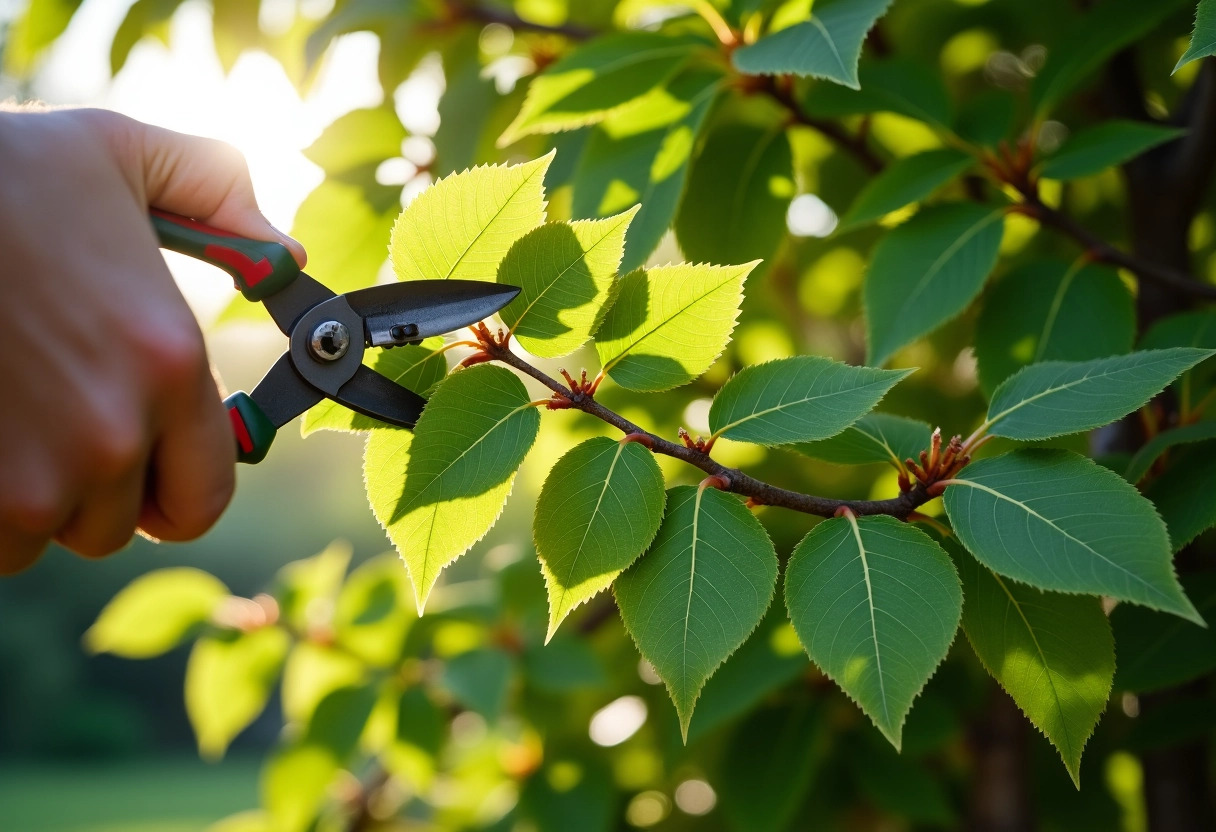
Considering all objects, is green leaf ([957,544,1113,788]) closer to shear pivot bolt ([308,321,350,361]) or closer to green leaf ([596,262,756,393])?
green leaf ([596,262,756,393])

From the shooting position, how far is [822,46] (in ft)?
1.81

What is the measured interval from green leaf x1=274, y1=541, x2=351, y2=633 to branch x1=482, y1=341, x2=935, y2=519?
34.1 inches

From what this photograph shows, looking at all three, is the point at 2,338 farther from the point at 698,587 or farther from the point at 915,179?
the point at 915,179

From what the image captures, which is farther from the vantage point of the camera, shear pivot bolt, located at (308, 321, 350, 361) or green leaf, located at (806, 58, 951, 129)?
green leaf, located at (806, 58, 951, 129)

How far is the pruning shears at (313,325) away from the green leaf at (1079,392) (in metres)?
0.27

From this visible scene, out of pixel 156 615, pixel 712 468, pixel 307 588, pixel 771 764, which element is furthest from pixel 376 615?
pixel 712 468

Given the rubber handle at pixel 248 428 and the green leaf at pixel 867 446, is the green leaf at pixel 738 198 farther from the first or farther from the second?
the rubber handle at pixel 248 428

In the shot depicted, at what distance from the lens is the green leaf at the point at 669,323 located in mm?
432

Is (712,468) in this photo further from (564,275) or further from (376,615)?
(376,615)

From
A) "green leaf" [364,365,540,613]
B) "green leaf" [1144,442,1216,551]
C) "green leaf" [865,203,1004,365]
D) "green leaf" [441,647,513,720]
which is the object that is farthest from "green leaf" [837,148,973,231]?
"green leaf" [441,647,513,720]

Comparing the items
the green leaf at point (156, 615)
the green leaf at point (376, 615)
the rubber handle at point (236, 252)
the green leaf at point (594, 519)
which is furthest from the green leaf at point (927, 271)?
the green leaf at point (156, 615)

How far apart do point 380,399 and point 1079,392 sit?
33 cm

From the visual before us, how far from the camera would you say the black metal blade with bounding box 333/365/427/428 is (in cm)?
44

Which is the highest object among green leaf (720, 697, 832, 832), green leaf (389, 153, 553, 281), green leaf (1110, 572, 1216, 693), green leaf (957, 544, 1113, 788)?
green leaf (389, 153, 553, 281)
